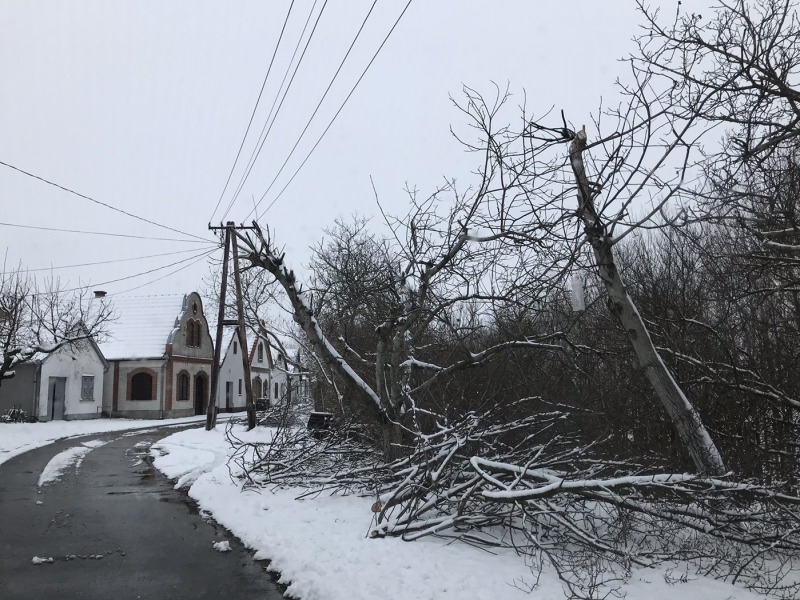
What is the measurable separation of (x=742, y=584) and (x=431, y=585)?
99.0 inches

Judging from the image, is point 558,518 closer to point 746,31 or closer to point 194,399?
point 746,31

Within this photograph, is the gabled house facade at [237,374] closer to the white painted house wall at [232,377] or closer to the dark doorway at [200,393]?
the white painted house wall at [232,377]

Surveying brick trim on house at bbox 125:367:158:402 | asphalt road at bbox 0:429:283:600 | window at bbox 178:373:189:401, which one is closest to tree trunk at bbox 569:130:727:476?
asphalt road at bbox 0:429:283:600

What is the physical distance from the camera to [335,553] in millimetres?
6316

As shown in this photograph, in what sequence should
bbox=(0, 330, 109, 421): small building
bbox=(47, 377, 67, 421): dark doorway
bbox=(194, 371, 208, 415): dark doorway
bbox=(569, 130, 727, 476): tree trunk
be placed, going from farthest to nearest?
1. bbox=(194, 371, 208, 415): dark doorway
2. bbox=(47, 377, 67, 421): dark doorway
3. bbox=(0, 330, 109, 421): small building
4. bbox=(569, 130, 727, 476): tree trunk

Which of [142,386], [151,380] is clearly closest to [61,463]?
[151,380]

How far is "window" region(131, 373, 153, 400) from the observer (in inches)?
1447

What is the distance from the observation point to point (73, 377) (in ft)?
104

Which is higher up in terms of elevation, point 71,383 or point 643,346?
point 71,383

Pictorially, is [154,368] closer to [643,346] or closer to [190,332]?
[190,332]

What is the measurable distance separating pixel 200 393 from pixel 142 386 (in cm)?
515

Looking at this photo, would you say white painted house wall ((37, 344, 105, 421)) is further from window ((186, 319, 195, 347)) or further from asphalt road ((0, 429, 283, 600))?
asphalt road ((0, 429, 283, 600))

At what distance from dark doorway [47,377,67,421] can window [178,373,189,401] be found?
804 cm

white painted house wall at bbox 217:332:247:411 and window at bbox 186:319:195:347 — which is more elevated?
window at bbox 186:319:195:347
